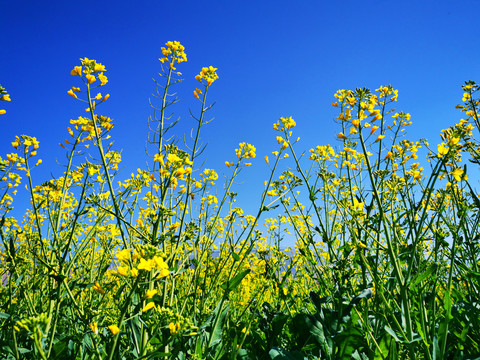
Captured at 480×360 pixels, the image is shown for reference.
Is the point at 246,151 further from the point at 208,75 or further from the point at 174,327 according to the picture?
the point at 174,327

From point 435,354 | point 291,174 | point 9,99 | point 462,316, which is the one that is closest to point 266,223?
point 291,174

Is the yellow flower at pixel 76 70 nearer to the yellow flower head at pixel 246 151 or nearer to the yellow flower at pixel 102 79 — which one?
the yellow flower at pixel 102 79

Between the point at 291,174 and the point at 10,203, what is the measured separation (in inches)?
95.8

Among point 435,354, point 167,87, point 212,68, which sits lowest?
point 435,354

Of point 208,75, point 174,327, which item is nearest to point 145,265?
point 174,327

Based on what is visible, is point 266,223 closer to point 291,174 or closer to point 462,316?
point 291,174

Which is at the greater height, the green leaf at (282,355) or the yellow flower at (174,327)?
the yellow flower at (174,327)

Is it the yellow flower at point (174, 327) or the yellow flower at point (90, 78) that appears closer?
the yellow flower at point (174, 327)

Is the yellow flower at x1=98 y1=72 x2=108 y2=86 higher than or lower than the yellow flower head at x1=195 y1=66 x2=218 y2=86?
lower

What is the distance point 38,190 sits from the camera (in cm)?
250

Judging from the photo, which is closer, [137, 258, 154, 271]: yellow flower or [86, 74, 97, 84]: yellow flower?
[137, 258, 154, 271]: yellow flower

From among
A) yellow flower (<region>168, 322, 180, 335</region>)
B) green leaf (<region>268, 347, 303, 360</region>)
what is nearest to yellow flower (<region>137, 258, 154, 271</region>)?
yellow flower (<region>168, 322, 180, 335</region>)

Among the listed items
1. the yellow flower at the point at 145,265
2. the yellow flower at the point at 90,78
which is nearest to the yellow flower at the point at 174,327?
the yellow flower at the point at 145,265

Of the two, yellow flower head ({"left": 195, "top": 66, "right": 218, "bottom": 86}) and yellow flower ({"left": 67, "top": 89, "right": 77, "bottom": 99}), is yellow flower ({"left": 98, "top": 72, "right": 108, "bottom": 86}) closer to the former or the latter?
yellow flower ({"left": 67, "top": 89, "right": 77, "bottom": 99})
